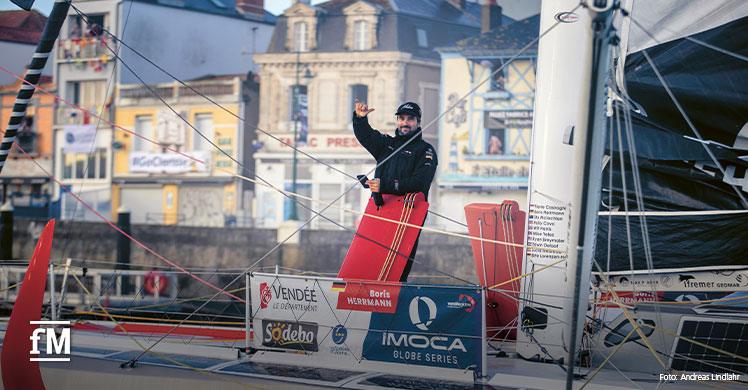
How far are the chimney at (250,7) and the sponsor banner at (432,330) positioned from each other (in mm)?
35872

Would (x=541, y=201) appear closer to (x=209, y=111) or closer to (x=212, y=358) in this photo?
(x=212, y=358)

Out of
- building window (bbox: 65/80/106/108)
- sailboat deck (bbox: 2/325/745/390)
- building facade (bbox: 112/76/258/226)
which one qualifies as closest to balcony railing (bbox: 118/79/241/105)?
building facade (bbox: 112/76/258/226)

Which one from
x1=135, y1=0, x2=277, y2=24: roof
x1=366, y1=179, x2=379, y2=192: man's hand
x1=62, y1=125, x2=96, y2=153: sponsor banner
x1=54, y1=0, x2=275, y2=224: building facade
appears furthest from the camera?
x1=62, y1=125, x2=96, y2=153: sponsor banner

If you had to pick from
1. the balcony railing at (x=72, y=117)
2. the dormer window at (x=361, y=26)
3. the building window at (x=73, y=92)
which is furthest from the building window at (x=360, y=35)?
the building window at (x=73, y=92)

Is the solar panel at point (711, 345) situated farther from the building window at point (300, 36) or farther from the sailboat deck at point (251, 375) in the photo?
the building window at point (300, 36)

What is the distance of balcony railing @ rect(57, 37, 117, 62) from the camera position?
38.8m

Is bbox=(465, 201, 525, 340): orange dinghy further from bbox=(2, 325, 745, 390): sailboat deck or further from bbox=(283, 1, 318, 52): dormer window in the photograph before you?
bbox=(283, 1, 318, 52): dormer window

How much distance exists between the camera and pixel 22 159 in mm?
40031

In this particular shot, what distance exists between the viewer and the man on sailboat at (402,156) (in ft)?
22.5

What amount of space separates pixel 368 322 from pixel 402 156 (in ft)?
4.88

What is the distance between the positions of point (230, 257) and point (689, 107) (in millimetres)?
23819

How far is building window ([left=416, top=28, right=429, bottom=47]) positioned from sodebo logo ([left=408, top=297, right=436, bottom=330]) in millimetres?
29721

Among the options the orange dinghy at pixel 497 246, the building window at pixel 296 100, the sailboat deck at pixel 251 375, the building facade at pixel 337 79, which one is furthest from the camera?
the building window at pixel 296 100

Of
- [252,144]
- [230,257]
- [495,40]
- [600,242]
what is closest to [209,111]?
[252,144]
